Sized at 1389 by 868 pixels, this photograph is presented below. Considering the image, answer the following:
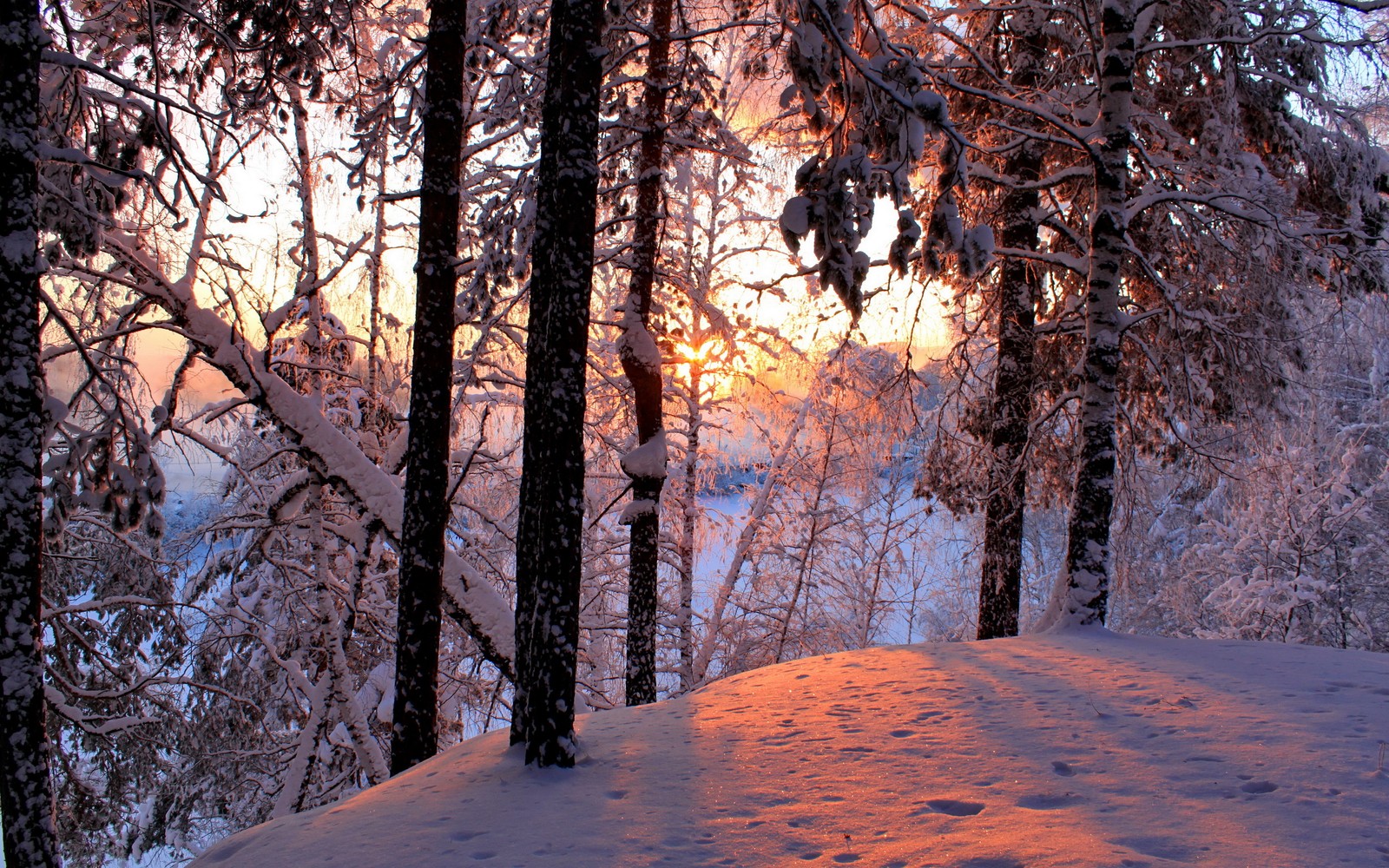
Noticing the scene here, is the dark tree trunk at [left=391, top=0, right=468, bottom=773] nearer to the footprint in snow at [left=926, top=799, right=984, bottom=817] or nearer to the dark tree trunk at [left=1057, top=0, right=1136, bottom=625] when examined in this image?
the footprint in snow at [left=926, top=799, right=984, bottom=817]

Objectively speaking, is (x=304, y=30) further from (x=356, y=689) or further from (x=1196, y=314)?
(x=356, y=689)

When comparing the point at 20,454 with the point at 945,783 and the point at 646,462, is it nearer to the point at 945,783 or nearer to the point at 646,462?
the point at 945,783

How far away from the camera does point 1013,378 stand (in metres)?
10.1

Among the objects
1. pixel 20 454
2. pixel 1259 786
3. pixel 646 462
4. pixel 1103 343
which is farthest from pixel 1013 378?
pixel 20 454

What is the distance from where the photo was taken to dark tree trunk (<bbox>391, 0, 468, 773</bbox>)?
660cm

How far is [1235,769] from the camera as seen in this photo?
3.99 metres

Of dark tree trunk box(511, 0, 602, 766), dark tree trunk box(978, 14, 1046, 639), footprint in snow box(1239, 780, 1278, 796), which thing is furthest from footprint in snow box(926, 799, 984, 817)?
dark tree trunk box(978, 14, 1046, 639)

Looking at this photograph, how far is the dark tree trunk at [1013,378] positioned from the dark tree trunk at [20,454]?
30.3ft

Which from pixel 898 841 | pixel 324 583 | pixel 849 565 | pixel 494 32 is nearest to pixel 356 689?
pixel 324 583

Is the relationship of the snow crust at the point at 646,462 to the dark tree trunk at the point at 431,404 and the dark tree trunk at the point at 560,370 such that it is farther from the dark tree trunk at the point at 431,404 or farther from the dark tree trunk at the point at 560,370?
the dark tree trunk at the point at 560,370

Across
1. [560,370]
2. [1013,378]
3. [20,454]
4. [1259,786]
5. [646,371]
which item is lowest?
[1259,786]

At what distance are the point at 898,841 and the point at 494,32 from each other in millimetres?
9480

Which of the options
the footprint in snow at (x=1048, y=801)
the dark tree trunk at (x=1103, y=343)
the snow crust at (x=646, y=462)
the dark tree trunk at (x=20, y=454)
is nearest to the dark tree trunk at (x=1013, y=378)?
the dark tree trunk at (x=1103, y=343)

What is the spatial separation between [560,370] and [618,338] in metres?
4.79
